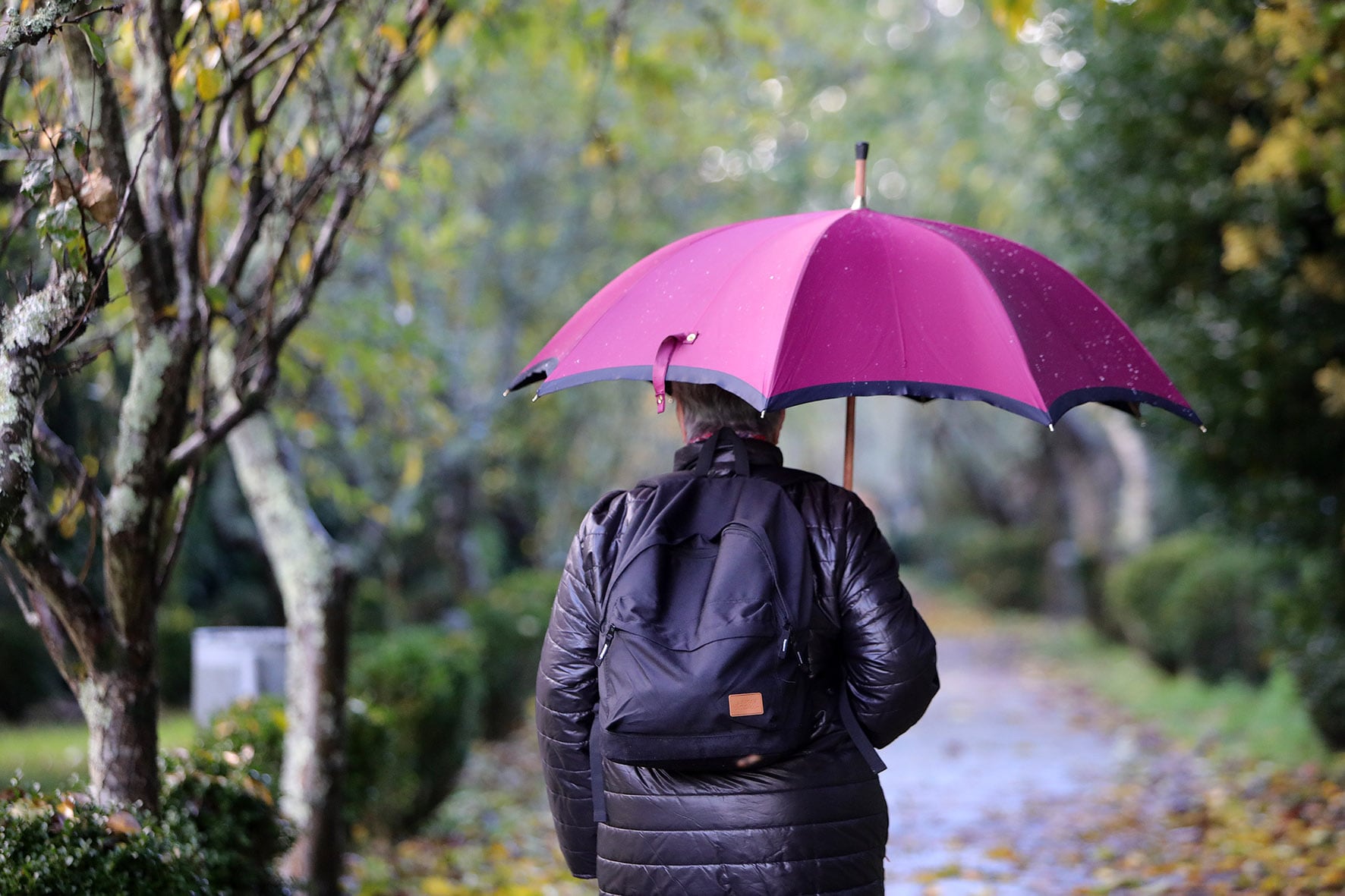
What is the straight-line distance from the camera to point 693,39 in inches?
302

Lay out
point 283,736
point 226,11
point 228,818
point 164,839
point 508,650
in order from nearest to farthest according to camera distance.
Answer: point 164,839, point 226,11, point 228,818, point 283,736, point 508,650

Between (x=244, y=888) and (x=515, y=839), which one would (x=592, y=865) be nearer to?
(x=244, y=888)

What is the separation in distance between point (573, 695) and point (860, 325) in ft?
3.49

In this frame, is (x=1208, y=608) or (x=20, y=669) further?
(x=1208, y=608)

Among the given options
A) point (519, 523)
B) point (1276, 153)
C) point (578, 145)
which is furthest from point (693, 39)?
point (519, 523)

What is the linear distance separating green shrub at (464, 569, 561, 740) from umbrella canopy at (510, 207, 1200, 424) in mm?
7070

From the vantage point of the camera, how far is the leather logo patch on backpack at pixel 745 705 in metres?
2.42

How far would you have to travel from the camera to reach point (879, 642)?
2.59 metres

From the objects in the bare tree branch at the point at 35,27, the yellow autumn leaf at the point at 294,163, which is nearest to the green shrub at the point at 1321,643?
the yellow autumn leaf at the point at 294,163

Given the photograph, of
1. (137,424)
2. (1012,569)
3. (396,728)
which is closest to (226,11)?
(137,424)

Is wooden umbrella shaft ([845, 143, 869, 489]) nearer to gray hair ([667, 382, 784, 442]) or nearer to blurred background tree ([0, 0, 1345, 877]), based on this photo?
gray hair ([667, 382, 784, 442])

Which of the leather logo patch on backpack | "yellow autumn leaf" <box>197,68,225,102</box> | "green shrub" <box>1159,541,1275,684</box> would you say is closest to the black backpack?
the leather logo patch on backpack

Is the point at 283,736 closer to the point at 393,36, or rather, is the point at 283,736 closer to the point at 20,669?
the point at 393,36

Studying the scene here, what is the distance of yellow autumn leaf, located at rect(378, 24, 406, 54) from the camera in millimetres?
4023
